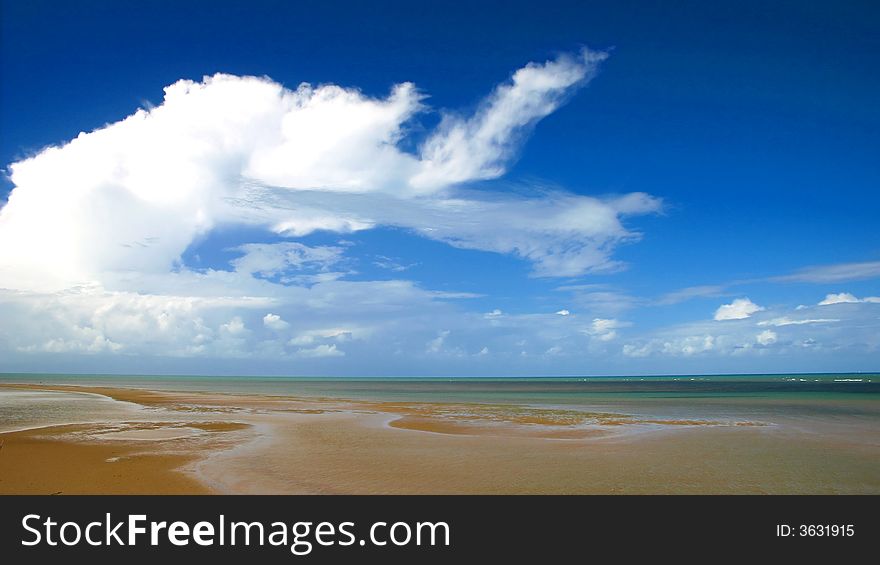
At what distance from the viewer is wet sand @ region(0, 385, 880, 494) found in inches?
632

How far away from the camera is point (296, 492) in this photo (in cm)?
1501

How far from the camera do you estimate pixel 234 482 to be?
52.2 feet

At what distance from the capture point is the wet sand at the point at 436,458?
52.7ft

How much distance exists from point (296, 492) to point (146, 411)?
3152 cm

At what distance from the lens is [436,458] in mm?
20891

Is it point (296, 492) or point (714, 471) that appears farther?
point (714, 471)
